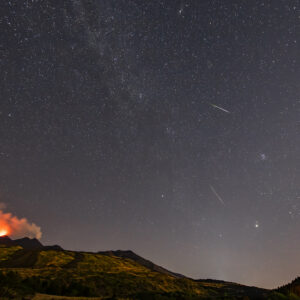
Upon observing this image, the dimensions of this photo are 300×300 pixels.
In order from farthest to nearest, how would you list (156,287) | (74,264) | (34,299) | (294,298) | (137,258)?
(137,258) < (74,264) < (156,287) < (294,298) < (34,299)

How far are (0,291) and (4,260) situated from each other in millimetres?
88321

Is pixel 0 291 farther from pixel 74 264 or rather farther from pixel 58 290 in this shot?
pixel 74 264

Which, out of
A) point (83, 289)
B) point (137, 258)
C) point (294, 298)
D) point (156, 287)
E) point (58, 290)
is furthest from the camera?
point (137, 258)

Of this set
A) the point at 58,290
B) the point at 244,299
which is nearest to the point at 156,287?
the point at 244,299

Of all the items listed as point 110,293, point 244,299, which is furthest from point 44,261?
point 244,299

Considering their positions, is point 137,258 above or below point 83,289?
above

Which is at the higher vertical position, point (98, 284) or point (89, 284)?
point (98, 284)

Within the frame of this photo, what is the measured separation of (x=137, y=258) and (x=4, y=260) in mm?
86342

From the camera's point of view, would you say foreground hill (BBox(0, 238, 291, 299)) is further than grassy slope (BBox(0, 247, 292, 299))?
No

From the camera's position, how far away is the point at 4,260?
9581 cm

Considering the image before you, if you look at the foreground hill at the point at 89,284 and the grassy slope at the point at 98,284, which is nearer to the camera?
the foreground hill at the point at 89,284

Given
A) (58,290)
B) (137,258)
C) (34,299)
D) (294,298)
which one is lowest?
(34,299)

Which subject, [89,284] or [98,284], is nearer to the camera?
[89,284]

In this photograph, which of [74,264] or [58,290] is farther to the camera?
[74,264]
